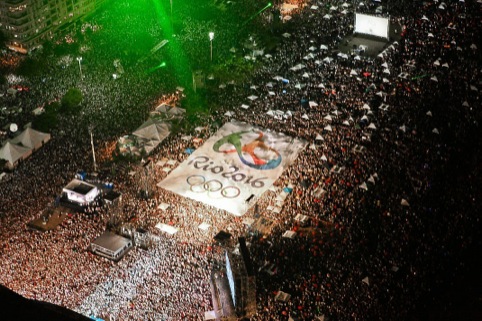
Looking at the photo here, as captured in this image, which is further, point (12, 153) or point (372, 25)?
point (372, 25)

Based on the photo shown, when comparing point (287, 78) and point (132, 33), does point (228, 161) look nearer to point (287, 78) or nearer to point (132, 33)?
point (287, 78)

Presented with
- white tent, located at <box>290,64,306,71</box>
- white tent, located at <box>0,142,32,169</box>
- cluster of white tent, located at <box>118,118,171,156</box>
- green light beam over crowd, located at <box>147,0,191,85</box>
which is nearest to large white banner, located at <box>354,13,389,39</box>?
white tent, located at <box>290,64,306,71</box>

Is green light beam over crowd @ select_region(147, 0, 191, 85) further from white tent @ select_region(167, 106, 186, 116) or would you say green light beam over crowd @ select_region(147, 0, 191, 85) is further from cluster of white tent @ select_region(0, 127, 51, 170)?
cluster of white tent @ select_region(0, 127, 51, 170)

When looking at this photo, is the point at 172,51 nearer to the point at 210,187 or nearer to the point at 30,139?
the point at 30,139

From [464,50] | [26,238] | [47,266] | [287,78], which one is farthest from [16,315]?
[464,50]

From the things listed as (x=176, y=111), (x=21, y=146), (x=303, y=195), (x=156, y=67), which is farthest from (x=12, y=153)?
(x=303, y=195)

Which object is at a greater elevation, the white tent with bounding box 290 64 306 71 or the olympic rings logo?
the olympic rings logo

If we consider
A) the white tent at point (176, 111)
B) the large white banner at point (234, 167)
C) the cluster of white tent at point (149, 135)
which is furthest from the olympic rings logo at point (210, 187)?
the white tent at point (176, 111)
